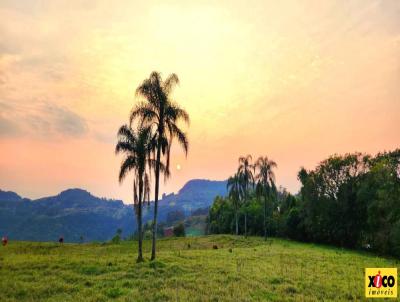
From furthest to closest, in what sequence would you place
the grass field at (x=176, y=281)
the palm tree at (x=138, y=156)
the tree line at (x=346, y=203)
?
1. the tree line at (x=346, y=203)
2. the palm tree at (x=138, y=156)
3. the grass field at (x=176, y=281)

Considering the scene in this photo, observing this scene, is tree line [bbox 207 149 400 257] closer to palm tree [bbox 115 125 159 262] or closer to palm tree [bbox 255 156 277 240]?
palm tree [bbox 255 156 277 240]

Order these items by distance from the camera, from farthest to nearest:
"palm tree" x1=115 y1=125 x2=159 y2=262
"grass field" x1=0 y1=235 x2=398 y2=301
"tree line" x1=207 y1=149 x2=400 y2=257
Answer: "tree line" x1=207 y1=149 x2=400 y2=257 < "palm tree" x1=115 y1=125 x2=159 y2=262 < "grass field" x1=0 y1=235 x2=398 y2=301

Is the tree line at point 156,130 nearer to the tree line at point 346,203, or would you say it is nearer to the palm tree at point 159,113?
the palm tree at point 159,113

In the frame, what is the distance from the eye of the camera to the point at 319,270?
27.9 m

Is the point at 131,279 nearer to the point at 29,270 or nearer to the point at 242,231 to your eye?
the point at 29,270

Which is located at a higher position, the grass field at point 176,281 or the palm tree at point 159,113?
the palm tree at point 159,113

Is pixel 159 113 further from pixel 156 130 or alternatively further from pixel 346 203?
pixel 346 203

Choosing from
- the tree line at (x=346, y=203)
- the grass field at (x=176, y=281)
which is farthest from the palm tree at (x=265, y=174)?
the grass field at (x=176, y=281)

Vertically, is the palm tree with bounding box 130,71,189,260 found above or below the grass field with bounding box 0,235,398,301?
above

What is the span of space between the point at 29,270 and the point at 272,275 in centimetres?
1732

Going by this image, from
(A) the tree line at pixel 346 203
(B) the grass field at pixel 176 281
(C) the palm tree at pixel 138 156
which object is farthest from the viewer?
(A) the tree line at pixel 346 203

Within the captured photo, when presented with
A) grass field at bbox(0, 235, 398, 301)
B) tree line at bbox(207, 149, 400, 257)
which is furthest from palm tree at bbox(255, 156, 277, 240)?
grass field at bbox(0, 235, 398, 301)

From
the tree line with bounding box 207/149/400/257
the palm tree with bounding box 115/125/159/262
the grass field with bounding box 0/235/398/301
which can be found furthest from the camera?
the tree line with bounding box 207/149/400/257

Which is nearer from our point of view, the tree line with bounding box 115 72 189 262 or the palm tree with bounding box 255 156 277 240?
the tree line with bounding box 115 72 189 262
